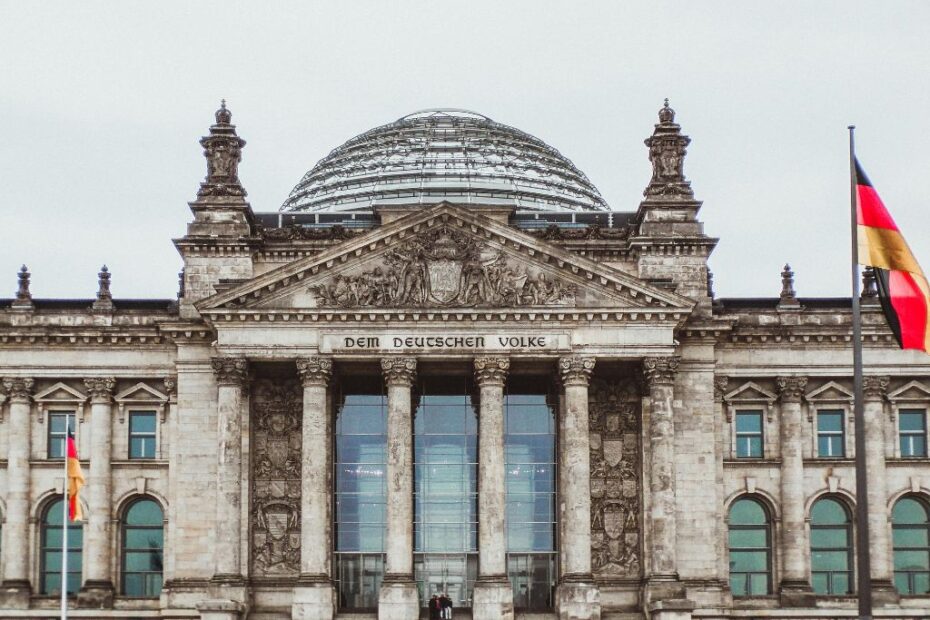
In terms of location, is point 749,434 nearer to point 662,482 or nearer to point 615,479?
point 615,479

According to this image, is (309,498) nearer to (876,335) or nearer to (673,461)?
(673,461)

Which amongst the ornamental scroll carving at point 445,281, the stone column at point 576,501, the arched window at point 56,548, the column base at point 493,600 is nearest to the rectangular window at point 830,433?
the stone column at point 576,501

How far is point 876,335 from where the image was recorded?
7212 cm

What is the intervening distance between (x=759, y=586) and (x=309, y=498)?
19974 mm

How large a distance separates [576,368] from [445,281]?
6502 millimetres

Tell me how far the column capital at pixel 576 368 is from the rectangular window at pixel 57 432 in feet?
71.2

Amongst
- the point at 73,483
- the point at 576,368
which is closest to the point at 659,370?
the point at 576,368

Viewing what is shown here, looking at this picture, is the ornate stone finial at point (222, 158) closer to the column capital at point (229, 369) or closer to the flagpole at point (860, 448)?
the column capital at point (229, 369)

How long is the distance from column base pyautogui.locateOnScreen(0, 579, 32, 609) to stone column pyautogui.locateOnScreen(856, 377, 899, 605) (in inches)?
1410

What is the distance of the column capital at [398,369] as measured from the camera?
2665 inches

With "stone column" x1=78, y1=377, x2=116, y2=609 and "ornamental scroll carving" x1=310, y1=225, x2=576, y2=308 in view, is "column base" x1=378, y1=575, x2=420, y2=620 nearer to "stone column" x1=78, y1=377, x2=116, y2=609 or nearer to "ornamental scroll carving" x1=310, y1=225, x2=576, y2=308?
"ornamental scroll carving" x1=310, y1=225, x2=576, y2=308

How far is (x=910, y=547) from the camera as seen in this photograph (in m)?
72.0

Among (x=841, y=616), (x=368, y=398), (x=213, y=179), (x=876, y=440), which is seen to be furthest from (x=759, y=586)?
(x=213, y=179)

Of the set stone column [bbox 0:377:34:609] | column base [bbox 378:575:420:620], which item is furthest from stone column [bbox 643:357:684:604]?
stone column [bbox 0:377:34:609]
